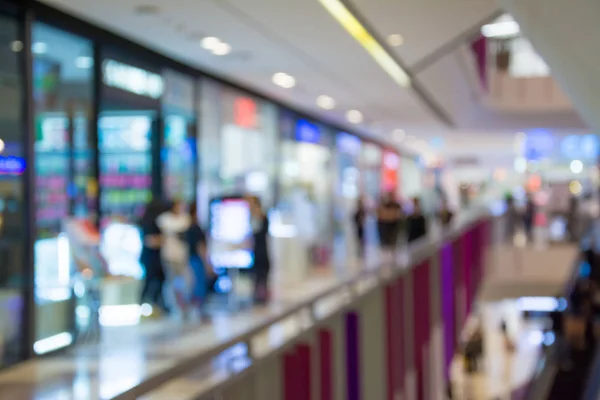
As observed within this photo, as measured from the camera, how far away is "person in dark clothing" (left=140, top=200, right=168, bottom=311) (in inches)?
463

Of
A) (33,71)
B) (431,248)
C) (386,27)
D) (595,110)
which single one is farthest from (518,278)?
(595,110)

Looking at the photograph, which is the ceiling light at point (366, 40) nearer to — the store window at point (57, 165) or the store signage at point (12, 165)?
the store window at point (57, 165)

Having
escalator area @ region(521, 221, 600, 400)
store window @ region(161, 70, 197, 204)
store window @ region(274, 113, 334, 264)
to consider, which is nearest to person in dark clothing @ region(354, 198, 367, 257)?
store window @ region(274, 113, 334, 264)

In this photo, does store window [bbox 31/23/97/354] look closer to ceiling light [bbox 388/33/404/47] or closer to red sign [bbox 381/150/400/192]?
ceiling light [bbox 388/33/404/47]

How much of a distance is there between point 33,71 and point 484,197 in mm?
33592

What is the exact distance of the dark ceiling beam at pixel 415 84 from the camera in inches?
376

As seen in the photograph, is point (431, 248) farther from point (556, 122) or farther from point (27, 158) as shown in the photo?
point (556, 122)

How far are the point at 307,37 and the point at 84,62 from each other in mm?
2558

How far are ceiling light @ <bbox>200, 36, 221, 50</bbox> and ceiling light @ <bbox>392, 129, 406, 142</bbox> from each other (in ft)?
49.9

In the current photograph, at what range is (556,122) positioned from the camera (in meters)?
24.8

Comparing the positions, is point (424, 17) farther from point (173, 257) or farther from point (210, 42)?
point (173, 257)

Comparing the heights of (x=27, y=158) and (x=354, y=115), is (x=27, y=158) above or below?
below

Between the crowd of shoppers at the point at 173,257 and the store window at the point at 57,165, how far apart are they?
935mm

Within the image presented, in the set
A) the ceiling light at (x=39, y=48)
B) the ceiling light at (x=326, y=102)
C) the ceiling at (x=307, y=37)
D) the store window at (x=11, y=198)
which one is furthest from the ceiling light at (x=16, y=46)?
the ceiling light at (x=326, y=102)
